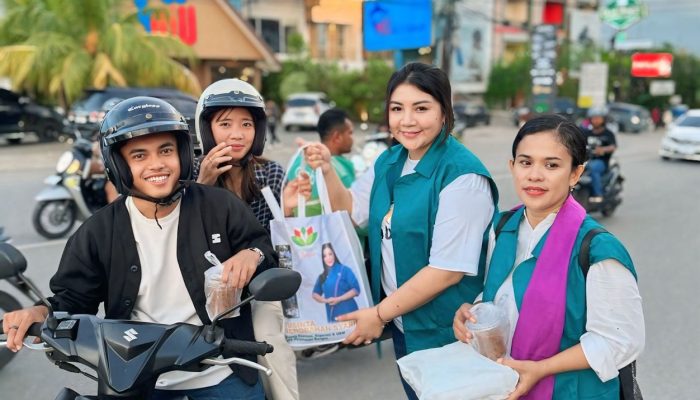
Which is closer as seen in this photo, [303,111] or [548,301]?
[548,301]

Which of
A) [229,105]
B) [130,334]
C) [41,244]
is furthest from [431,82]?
[41,244]

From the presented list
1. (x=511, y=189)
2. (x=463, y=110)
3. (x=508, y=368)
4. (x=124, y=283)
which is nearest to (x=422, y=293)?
(x=508, y=368)

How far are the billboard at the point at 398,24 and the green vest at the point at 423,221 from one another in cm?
1554

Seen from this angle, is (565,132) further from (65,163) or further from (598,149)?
(598,149)

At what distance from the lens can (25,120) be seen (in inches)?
694

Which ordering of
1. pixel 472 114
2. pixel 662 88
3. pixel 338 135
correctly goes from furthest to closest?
1. pixel 662 88
2. pixel 472 114
3. pixel 338 135

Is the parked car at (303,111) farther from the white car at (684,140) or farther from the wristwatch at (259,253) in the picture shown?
the wristwatch at (259,253)

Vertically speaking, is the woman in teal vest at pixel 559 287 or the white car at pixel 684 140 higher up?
the woman in teal vest at pixel 559 287

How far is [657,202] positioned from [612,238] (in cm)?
1033

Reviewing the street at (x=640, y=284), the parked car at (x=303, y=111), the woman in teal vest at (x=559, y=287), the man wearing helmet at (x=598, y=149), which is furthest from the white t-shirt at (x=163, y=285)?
the parked car at (x=303, y=111)

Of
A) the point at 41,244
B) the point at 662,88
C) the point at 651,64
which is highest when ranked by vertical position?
the point at 651,64

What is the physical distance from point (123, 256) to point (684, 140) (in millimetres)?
18618

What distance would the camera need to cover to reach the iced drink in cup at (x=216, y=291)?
1.75 m

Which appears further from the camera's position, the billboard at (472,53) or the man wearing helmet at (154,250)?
Answer: the billboard at (472,53)
